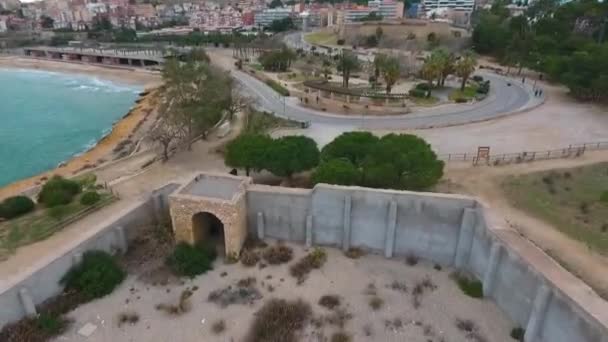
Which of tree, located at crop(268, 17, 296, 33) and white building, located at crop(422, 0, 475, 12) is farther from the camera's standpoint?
white building, located at crop(422, 0, 475, 12)

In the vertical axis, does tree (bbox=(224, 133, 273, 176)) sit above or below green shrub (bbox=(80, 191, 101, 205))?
above

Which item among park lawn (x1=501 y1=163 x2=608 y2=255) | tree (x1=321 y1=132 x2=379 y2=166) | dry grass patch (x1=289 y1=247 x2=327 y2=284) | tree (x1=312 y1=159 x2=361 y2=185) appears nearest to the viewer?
dry grass patch (x1=289 y1=247 x2=327 y2=284)

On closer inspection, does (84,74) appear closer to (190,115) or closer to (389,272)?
(190,115)

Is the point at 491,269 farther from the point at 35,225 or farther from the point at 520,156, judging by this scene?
the point at 35,225

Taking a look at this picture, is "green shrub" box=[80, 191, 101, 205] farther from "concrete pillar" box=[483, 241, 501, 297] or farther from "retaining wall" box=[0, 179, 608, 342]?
"concrete pillar" box=[483, 241, 501, 297]

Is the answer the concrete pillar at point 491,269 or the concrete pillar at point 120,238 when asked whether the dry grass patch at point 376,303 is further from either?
the concrete pillar at point 120,238

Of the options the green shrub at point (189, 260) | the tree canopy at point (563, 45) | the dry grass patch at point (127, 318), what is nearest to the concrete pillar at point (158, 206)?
the green shrub at point (189, 260)

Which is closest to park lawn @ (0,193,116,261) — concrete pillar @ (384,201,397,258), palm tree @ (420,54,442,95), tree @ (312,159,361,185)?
tree @ (312,159,361,185)

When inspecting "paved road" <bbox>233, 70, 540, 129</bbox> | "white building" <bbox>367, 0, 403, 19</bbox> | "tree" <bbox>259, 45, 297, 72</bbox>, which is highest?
"white building" <bbox>367, 0, 403, 19</bbox>
